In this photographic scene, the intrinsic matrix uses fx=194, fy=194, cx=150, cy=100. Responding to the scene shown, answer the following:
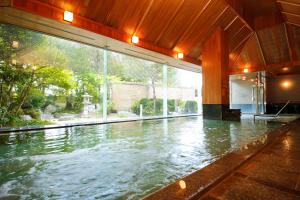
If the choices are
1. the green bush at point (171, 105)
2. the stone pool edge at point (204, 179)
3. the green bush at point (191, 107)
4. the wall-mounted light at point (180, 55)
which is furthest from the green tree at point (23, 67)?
the green bush at point (191, 107)

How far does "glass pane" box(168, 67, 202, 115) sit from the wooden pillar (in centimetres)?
247

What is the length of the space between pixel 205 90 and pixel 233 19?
3.01m

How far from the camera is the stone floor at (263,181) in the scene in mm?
1413

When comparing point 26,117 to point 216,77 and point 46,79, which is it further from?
point 216,77

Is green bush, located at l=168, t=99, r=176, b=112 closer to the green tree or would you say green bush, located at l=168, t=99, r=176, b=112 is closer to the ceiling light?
the green tree

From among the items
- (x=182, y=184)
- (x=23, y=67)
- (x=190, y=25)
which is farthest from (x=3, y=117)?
(x=190, y=25)

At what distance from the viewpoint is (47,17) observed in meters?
4.59

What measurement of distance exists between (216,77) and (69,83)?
5.53 meters

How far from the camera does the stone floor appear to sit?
141 cm

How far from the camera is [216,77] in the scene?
7.82 m

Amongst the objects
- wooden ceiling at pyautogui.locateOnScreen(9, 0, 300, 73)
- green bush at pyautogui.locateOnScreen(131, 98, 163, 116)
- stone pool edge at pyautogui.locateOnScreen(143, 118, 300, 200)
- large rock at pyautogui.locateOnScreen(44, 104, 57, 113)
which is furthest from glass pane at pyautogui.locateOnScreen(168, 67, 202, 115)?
stone pool edge at pyautogui.locateOnScreen(143, 118, 300, 200)

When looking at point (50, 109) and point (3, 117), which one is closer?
point (3, 117)

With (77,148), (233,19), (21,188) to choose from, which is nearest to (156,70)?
(233,19)

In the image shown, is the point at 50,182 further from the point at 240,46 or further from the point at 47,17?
the point at 240,46
